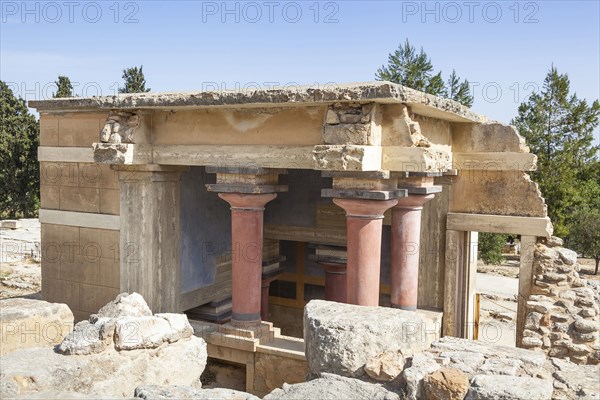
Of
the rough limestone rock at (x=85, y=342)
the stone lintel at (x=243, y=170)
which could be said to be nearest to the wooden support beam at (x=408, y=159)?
the stone lintel at (x=243, y=170)

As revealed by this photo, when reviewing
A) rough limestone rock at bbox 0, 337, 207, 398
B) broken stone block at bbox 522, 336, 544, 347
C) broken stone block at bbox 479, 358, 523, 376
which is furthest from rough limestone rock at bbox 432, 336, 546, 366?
broken stone block at bbox 522, 336, 544, 347

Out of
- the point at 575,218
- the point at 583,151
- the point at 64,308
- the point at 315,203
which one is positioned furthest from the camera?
the point at 583,151

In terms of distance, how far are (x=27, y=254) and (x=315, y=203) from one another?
12.0 metres

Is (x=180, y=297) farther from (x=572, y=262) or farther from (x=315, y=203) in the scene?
(x=572, y=262)

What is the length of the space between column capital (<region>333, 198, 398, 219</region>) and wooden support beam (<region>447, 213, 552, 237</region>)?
2686 mm

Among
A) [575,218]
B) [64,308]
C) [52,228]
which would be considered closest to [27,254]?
[52,228]

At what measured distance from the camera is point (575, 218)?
2644cm

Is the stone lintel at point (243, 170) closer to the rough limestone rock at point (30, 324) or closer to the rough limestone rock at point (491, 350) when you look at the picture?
the rough limestone rock at point (30, 324)

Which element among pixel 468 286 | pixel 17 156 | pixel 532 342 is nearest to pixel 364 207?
pixel 532 342

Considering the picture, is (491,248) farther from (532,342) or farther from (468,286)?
(532,342)

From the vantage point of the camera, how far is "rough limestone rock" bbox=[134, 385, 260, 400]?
3.62 m

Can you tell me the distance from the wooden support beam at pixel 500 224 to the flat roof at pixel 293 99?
1663mm

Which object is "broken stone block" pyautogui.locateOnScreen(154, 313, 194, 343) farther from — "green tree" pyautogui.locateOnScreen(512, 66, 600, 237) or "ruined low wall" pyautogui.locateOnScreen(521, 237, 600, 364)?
"green tree" pyautogui.locateOnScreen(512, 66, 600, 237)

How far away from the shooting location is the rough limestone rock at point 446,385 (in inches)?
143
